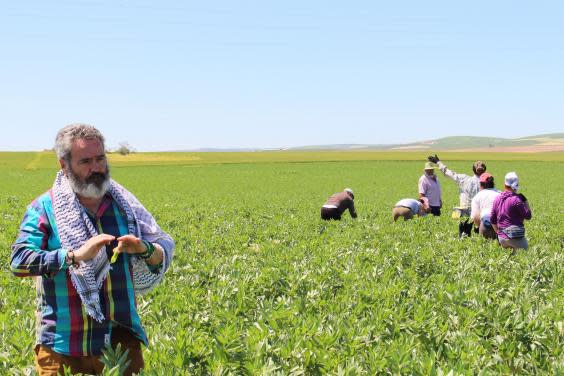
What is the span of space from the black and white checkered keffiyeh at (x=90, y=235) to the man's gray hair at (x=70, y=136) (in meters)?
0.21

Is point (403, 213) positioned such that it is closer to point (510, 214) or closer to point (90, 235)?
point (510, 214)

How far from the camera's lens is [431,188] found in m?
14.5

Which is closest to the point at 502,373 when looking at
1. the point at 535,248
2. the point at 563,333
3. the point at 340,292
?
the point at 563,333

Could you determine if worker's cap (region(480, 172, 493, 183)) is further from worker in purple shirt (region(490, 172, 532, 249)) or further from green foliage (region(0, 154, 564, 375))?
green foliage (region(0, 154, 564, 375))

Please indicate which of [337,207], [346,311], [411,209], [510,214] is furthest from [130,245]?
[411,209]

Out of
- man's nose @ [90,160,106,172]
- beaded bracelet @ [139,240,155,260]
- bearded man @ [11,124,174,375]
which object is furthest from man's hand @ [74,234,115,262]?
man's nose @ [90,160,106,172]

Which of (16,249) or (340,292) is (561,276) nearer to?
(340,292)

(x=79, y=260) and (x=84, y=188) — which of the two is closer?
(x=79, y=260)

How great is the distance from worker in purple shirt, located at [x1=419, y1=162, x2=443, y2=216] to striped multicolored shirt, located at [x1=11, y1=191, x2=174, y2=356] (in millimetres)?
11576

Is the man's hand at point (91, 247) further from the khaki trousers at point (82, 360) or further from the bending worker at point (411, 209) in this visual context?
the bending worker at point (411, 209)

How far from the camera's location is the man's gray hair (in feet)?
9.89

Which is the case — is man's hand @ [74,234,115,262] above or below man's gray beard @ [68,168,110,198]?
below

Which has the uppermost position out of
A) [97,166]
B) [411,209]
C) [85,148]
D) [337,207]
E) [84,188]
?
[85,148]

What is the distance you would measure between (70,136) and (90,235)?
0.64 m
